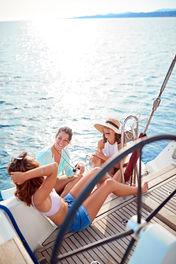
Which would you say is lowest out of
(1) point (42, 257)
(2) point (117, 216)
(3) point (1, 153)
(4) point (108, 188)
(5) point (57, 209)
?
(3) point (1, 153)

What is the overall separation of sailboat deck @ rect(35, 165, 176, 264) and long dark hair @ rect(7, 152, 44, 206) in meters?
0.42

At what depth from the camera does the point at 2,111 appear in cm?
862

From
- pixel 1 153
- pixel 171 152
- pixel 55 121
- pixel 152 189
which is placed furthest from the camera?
pixel 55 121

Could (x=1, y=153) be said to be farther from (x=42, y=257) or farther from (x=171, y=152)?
(x=42, y=257)

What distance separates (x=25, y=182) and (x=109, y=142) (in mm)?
1417

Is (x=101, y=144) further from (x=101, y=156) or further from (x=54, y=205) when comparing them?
(x=54, y=205)

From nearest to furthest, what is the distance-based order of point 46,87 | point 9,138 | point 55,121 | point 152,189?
1. point 152,189
2. point 9,138
3. point 55,121
4. point 46,87

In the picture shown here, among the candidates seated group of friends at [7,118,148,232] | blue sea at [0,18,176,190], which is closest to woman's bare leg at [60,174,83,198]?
seated group of friends at [7,118,148,232]

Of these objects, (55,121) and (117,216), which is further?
(55,121)

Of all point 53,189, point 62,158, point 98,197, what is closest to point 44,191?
point 53,189

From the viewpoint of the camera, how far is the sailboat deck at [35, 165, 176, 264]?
5.76 ft

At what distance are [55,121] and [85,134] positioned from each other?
1512 millimetres

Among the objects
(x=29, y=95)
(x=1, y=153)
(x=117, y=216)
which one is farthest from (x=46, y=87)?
(x=117, y=216)

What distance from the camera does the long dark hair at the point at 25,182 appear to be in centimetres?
163
